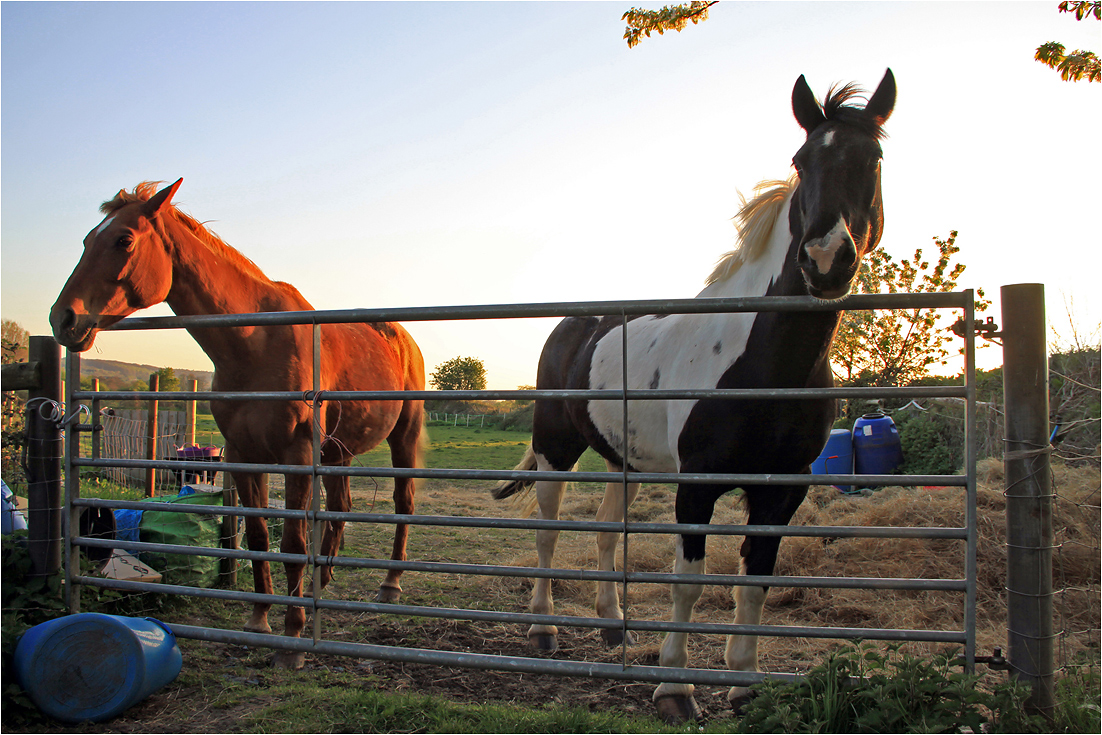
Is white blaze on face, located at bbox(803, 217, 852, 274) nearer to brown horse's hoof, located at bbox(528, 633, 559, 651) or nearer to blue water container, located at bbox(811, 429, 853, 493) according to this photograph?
brown horse's hoof, located at bbox(528, 633, 559, 651)

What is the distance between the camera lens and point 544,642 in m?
3.50

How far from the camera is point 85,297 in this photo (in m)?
2.87

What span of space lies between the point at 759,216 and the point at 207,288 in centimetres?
280

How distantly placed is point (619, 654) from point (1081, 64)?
16.4 ft

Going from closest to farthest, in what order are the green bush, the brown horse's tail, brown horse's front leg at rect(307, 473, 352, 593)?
the green bush < brown horse's front leg at rect(307, 473, 352, 593) < the brown horse's tail

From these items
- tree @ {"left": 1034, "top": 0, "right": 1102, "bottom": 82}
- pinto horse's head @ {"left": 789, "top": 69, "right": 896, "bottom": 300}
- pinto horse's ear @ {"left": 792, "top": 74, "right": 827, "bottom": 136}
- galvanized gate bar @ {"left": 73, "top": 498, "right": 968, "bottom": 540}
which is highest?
tree @ {"left": 1034, "top": 0, "right": 1102, "bottom": 82}

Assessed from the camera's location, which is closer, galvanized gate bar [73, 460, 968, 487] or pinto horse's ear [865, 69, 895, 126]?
galvanized gate bar [73, 460, 968, 487]

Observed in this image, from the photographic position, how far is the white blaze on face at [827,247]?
200 cm

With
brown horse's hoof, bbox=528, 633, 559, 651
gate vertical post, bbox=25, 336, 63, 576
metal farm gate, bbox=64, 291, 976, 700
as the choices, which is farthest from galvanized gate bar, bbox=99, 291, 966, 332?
brown horse's hoof, bbox=528, 633, 559, 651

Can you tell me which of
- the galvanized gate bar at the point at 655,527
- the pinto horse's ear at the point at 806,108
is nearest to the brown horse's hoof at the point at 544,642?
the galvanized gate bar at the point at 655,527

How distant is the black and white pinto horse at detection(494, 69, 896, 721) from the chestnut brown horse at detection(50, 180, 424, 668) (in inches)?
62.5

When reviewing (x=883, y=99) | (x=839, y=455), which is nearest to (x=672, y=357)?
(x=883, y=99)

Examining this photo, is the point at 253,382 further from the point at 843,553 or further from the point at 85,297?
the point at 843,553

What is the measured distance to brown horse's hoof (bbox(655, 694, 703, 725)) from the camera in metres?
2.46
